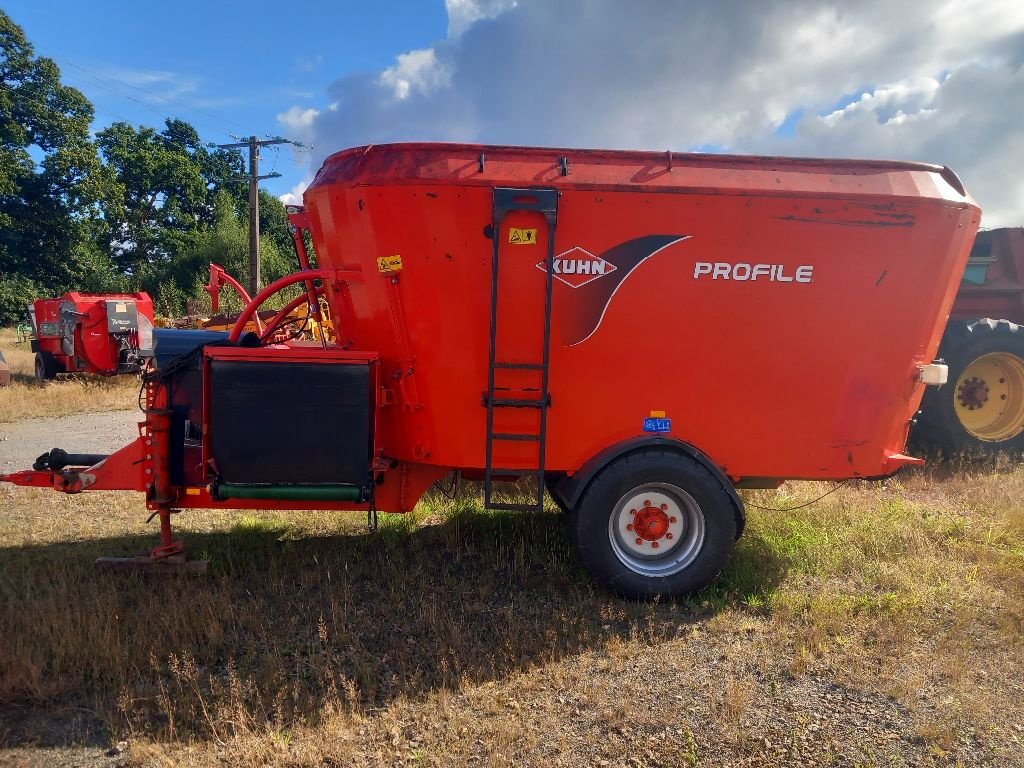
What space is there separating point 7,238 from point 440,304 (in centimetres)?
3255

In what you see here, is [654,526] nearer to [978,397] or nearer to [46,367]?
[978,397]

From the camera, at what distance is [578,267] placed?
375 centimetres

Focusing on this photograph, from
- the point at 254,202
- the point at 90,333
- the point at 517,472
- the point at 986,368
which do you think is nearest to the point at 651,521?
the point at 517,472

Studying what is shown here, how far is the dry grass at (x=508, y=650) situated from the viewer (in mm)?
2799

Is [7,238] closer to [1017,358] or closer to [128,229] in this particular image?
[128,229]

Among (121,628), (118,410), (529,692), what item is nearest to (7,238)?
(118,410)

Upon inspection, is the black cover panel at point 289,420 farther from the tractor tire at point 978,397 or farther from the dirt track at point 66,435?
the tractor tire at point 978,397

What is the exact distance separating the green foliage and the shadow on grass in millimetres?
20789

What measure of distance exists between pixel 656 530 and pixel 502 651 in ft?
3.98

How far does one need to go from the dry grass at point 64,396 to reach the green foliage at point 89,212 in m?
10.5

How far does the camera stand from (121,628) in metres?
3.56

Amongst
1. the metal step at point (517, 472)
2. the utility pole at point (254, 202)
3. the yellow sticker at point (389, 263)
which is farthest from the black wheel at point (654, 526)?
the utility pole at point (254, 202)

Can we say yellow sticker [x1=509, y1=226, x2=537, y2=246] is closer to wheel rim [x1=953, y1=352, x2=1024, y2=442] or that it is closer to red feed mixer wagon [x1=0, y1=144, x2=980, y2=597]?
red feed mixer wagon [x1=0, y1=144, x2=980, y2=597]

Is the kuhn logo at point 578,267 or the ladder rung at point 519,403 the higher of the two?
the kuhn logo at point 578,267
